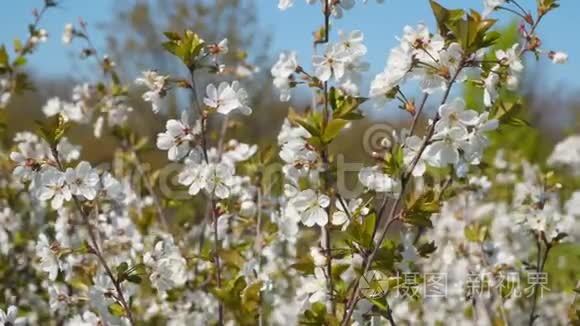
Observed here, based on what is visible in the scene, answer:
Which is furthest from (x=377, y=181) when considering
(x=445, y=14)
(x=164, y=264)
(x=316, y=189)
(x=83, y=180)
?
(x=83, y=180)

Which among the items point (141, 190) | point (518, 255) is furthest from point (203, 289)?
point (518, 255)

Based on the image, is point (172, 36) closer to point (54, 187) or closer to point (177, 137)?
point (177, 137)

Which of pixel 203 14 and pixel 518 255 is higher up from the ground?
pixel 203 14

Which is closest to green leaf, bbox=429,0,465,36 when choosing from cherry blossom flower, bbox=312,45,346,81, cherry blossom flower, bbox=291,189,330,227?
cherry blossom flower, bbox=312,45,346,81

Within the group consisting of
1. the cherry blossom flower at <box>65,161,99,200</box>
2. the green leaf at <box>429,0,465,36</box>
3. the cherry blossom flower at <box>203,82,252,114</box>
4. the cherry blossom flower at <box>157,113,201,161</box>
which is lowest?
the cherry blossom flower at <box>65,161,99,200</box>

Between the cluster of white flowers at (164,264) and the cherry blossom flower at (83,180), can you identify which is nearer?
the cherry blossom flower at (83,180)

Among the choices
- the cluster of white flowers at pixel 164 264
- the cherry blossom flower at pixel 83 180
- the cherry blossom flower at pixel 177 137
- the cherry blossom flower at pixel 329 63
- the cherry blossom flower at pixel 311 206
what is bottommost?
the cluster of white flowers at pixel 164 264

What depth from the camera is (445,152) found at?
1640 mm

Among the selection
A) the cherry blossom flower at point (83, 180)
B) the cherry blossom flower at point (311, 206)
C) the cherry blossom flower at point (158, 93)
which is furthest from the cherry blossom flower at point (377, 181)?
the cherry blossom flower at point (83, 180)

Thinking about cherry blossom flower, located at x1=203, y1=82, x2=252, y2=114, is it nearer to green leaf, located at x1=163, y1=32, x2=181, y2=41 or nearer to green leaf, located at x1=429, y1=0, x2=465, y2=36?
green leaf, located at x1=163, y1=32, x2=181, y2=41

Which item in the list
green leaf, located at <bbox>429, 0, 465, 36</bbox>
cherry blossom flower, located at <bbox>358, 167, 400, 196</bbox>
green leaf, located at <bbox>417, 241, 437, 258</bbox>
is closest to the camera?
green leaf, located at <bbox>429, 0, 465, 36</bbox>

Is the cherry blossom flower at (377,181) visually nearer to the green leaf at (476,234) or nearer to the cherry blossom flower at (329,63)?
the cherry blossom flower at (329,63)

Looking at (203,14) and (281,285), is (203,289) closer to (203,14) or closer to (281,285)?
(281,285)

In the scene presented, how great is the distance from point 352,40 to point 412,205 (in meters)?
0.50
